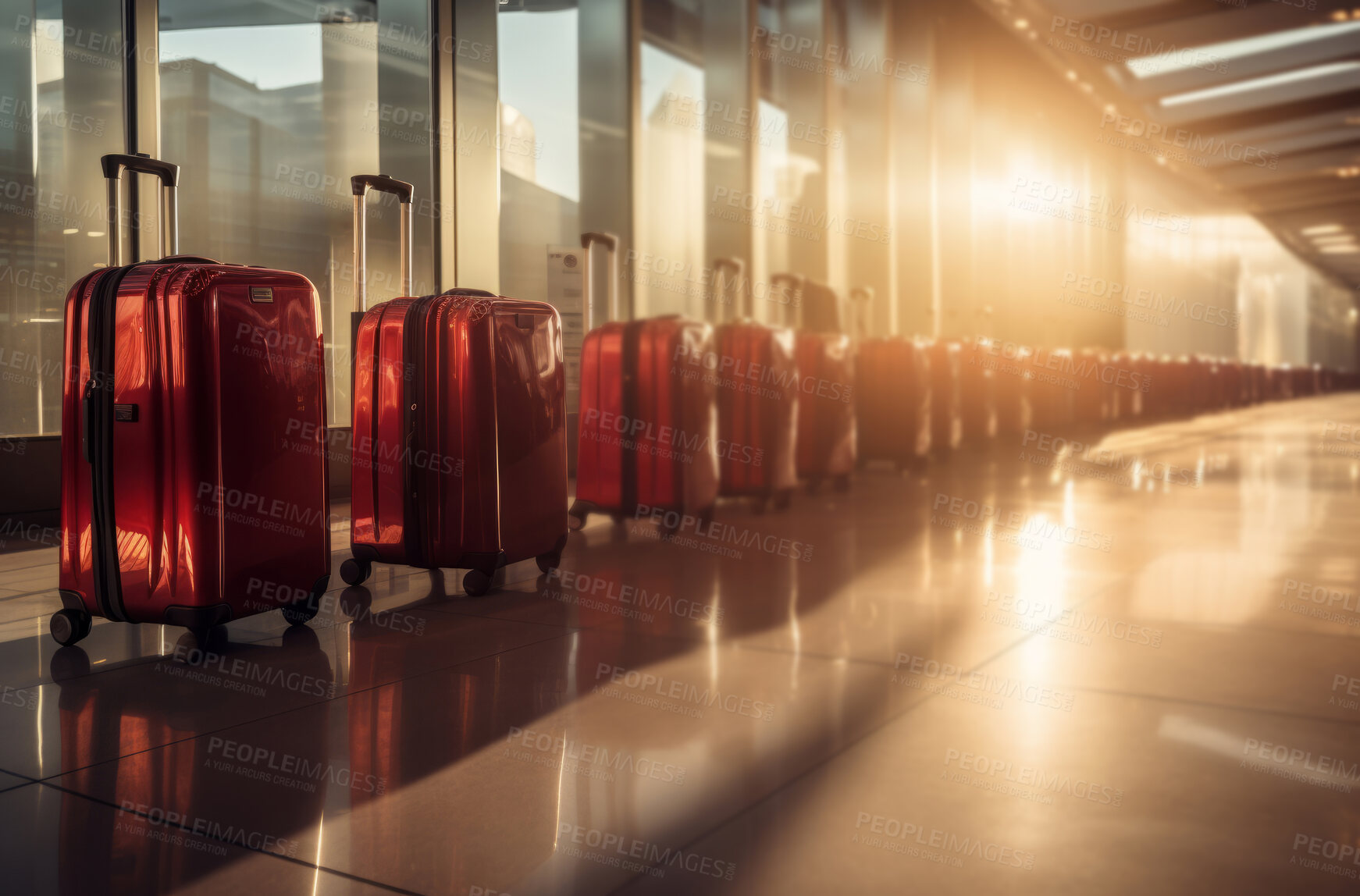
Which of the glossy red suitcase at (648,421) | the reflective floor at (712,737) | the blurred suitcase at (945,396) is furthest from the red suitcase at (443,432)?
the blurred suitcase at (945,396)

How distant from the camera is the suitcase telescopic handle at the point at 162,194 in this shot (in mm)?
2691

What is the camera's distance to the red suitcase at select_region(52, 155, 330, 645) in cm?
237

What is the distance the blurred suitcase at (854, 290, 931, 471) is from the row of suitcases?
2.22 m

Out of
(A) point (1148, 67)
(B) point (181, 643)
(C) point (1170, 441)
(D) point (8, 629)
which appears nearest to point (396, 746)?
(B) point (181, 643)

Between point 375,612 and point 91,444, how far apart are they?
89cm

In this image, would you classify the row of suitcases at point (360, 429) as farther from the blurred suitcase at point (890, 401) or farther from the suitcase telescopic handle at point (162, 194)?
the blurred suitcase at point (890, 401)

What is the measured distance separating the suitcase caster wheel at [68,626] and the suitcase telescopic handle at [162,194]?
0.91 meters

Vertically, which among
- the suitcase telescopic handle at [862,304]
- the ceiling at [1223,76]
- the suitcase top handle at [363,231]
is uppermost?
the ceiling at [1223,76]

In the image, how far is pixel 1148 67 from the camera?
54.9 ft

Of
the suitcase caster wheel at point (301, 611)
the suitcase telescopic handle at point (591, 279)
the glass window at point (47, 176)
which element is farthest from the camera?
the suitcase telescopic handle at point (591, 279)

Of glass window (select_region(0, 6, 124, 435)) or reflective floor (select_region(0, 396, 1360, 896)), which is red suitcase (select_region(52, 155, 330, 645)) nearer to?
reflective floor (select_region(0, 396, 1360, 896))

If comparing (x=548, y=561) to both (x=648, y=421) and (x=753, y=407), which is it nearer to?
(x=648, y=421)

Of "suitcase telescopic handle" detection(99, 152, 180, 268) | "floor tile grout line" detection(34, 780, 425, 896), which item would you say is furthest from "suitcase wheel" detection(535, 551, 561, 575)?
"floor tile grout line" detection(34, 780, 425, 896)

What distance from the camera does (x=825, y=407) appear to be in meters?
6.10
